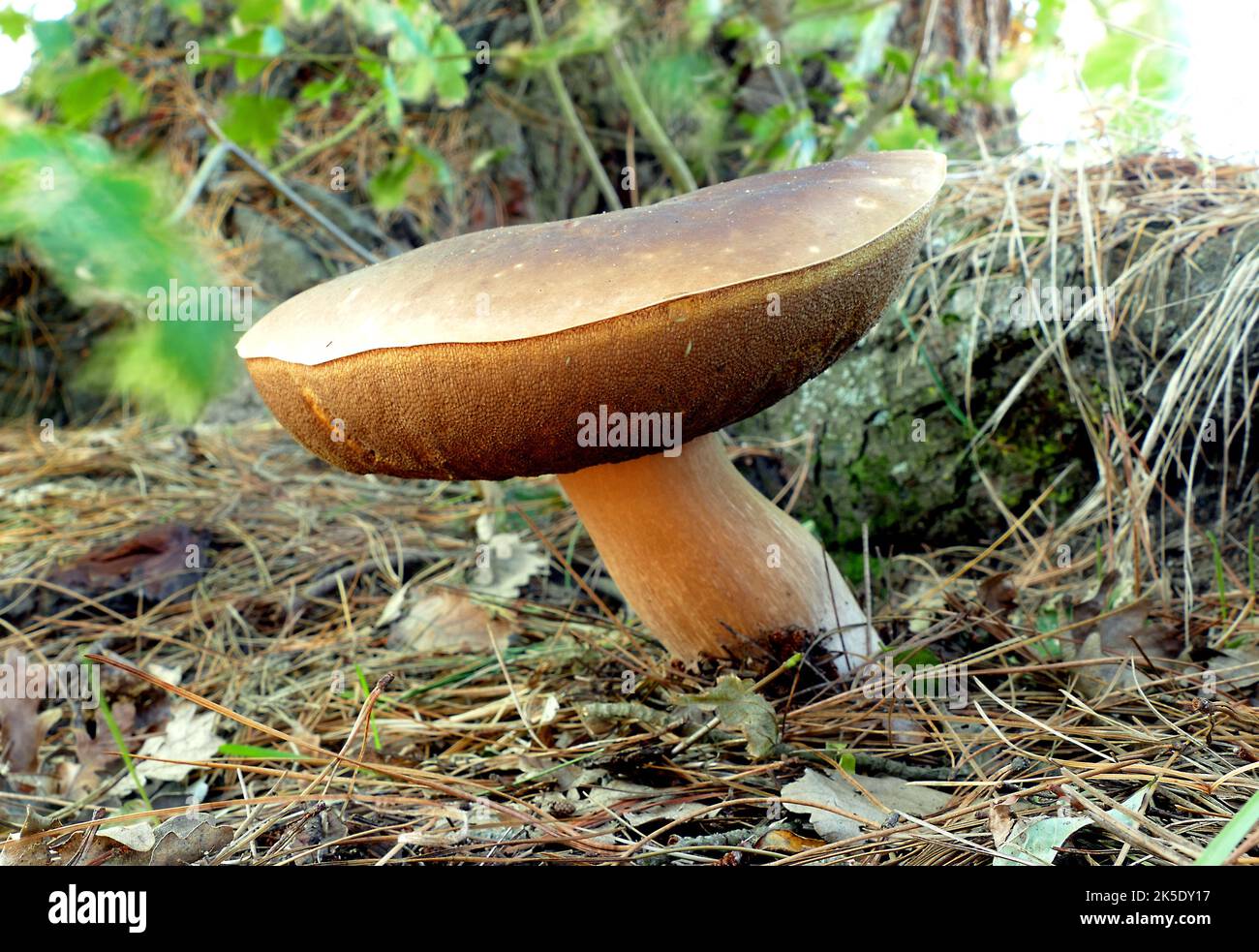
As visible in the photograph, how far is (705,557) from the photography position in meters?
1.45

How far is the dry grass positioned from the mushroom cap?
38cm

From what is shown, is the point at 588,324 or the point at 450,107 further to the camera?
the point at 450,107

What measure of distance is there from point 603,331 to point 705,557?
57 cm

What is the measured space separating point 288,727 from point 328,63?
2.93m

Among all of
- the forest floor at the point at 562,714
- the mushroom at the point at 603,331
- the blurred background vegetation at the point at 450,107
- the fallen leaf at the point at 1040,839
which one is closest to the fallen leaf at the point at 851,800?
the forest floor at the point at 562,714

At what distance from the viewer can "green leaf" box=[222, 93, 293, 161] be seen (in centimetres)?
272

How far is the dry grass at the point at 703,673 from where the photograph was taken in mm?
1126

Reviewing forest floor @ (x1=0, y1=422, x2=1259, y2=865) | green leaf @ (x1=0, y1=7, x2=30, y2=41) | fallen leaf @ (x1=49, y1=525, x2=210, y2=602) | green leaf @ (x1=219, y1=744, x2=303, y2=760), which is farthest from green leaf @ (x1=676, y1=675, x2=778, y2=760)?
green leaf @ (x1=0, y1=7, x2=30, y2=41)

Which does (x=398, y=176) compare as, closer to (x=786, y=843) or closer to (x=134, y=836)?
(x=134, y=836)

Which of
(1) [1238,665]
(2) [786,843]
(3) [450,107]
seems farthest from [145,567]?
(1) [1238,665]

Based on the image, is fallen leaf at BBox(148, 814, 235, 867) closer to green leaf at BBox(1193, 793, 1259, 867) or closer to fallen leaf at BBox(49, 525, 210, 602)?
green leaf at BBox(1193, 793, 1259, 867)

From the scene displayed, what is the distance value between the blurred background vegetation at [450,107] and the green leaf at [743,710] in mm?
1327

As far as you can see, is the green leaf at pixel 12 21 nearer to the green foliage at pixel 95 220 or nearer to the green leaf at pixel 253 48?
the green leaf at pixel 253 48
